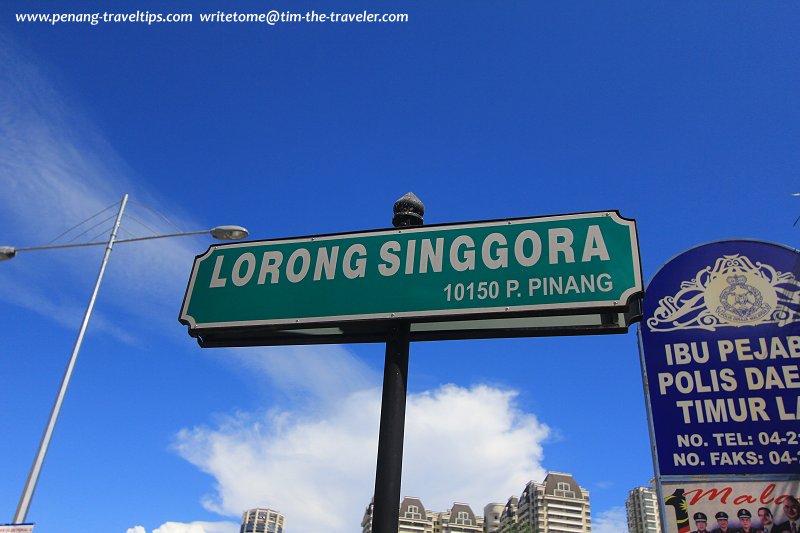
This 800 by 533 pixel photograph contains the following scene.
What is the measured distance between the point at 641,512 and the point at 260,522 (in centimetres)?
11212

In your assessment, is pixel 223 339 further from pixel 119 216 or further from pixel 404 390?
pixel 119 216

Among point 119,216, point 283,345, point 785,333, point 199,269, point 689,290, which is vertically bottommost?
point 283,345

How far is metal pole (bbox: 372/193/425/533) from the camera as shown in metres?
2.31

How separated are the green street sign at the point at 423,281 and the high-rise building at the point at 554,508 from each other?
398 feet

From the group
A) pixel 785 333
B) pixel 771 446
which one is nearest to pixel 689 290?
pixel 785 333

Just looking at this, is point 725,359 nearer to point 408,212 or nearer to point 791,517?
point 791,517

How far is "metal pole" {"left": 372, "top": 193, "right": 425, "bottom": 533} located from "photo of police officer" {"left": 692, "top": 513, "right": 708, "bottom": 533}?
3501mm

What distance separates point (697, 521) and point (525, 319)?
3.25 m

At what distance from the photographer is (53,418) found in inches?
335

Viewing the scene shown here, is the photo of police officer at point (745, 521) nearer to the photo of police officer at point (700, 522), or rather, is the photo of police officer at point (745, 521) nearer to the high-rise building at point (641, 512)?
the photo of police officer at point (700, 522)

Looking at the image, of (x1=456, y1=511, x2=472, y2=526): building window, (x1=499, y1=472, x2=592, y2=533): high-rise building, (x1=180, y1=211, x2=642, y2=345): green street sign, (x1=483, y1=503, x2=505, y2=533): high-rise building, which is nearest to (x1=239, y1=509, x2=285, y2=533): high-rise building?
(x1=456, y1=511, x2=472, y2=526): building window

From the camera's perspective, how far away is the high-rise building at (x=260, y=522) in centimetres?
17475

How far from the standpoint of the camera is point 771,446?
4.65m

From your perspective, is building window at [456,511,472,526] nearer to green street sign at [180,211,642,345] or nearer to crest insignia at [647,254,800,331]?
crest insignia at [647,254,800,331]
